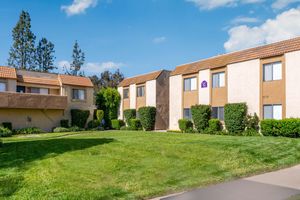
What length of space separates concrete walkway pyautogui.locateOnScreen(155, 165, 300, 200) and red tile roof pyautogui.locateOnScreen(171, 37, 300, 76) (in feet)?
49.5

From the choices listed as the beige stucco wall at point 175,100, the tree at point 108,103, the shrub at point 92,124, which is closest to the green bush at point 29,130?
the shrub at point 92,124

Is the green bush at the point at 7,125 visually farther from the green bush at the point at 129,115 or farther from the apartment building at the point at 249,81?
the apartment building at the point at 249,81

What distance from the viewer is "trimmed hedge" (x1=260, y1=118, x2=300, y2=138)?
19031mm

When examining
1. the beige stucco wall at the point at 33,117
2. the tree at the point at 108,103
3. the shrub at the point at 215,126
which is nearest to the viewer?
the shrub at the point at 215,126

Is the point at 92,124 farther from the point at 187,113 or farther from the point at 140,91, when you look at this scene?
the point at 187,113

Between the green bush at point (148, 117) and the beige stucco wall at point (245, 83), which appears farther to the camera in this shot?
the green bush at point (148, 117)

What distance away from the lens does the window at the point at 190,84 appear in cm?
2934

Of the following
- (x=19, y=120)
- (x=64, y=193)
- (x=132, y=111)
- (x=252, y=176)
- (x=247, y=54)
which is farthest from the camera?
(x=132, y=111)

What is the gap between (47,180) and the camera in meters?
7.52

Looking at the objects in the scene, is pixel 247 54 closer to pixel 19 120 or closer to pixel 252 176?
pixel 252 176

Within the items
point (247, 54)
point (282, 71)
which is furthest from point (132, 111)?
point (282, 71)

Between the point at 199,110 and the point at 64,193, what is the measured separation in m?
21.7

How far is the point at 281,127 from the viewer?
65.2ft

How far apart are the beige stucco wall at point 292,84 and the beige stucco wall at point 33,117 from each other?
23.8m
